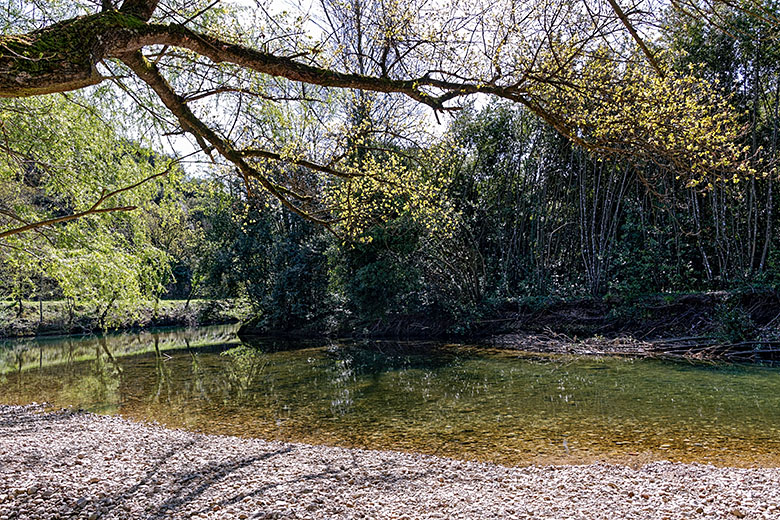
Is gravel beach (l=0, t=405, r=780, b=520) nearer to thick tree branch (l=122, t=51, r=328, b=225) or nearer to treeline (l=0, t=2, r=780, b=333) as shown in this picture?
thick tree branch (l=122, t=51, r=328, b=225)

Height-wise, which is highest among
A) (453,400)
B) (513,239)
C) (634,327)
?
(513,239)

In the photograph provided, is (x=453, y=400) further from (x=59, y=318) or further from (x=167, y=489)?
(x=59, y=318)

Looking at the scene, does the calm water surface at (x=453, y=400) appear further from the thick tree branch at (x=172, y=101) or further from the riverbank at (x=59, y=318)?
Result: the riverbank at (x=59, y=318)

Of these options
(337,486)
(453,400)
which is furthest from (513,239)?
(337,486)

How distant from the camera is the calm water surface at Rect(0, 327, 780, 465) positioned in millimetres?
5266

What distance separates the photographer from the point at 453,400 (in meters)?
7.47

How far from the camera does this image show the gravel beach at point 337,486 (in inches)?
131

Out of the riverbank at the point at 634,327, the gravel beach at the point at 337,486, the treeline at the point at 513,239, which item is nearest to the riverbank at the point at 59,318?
the treeline at the point at 513,239

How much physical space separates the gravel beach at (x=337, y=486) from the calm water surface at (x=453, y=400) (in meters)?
0.69

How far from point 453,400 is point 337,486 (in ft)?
12.6

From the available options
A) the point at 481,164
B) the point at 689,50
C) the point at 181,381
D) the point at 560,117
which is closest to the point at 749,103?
the point at 689,50

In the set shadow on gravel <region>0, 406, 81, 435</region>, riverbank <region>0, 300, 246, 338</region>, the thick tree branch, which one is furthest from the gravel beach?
riverbank <region>0, 300, 246, 338</region>

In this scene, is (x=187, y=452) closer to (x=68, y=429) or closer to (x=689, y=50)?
(x=68, y=429)

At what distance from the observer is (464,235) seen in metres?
15.8
